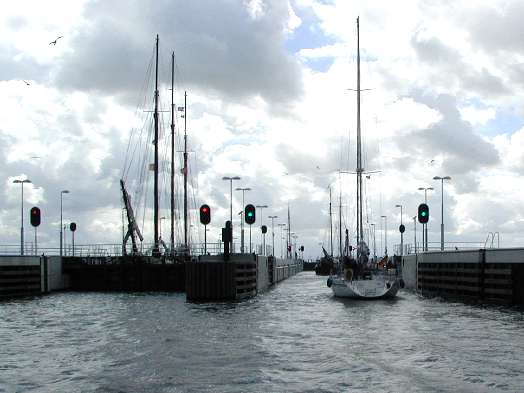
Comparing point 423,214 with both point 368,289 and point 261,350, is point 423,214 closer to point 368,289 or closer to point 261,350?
point 368,289

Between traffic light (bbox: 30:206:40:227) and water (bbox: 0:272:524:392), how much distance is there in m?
13.8

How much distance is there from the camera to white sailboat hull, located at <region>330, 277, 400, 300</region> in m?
49.7

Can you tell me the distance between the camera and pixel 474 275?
4900 cm

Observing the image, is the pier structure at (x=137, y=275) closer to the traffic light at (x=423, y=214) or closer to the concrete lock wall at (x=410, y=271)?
the traffic light at (x=423, y=214)

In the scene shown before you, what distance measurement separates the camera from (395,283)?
168 feet

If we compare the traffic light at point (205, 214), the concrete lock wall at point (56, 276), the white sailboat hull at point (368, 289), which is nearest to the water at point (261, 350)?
the traffic light at point (205, 214)

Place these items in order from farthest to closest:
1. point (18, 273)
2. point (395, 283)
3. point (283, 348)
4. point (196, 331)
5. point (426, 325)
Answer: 1. point (18, 273)
2. point (395, 283)
3. point (426, 325)
4. point (196, 331)
5. point (283, 348)

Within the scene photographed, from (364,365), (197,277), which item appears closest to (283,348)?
(364,365)

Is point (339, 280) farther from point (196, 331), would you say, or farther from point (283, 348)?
point (283, 348)

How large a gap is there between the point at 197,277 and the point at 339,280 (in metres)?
A: 11.2

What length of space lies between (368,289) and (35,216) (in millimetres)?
24860

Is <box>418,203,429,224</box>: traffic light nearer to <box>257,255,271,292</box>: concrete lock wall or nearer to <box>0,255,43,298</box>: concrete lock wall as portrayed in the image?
<box>257,255,271,292</box>: concrete lock wall

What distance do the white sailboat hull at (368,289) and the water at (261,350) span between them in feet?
27.7

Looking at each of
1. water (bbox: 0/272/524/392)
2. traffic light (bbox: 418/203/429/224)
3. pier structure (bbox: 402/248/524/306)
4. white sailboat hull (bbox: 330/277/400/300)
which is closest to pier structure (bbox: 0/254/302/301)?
water (bbox: 0/272/524/392)
